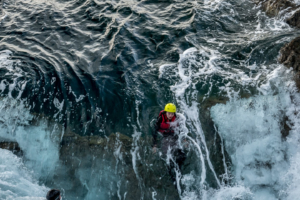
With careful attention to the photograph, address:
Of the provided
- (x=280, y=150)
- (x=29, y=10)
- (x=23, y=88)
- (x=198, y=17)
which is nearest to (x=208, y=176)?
(x=280, y=150)

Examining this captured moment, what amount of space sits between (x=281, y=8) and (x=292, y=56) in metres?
3.68

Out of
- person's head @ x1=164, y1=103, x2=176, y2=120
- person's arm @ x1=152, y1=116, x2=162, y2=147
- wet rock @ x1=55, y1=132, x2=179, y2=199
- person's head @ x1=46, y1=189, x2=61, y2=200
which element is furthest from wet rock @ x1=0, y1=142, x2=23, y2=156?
person's head @ x1=164, y1=103, x2=176, y2=120

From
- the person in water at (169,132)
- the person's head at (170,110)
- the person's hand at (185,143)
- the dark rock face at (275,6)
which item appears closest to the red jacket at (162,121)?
the person in water at (169,132)

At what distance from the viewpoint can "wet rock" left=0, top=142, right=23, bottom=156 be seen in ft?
23.3

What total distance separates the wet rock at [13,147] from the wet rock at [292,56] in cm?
811

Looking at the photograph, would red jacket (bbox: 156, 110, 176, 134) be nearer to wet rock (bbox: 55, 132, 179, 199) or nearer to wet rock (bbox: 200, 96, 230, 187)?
wet rock (bbox: 55, 132, 179, 199)

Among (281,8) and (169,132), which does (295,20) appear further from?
(169,132)

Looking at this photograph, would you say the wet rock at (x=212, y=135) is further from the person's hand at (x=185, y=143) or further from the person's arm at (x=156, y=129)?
the person's arm at (x=156, y=129)

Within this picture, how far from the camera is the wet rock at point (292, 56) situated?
24.3ft

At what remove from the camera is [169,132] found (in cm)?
696

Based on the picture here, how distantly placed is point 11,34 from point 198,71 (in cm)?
824

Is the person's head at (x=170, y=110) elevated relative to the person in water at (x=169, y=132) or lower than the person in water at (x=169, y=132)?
elevated

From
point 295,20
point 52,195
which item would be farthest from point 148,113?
point 295,20

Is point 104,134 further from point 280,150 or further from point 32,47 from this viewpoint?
point 32,47
